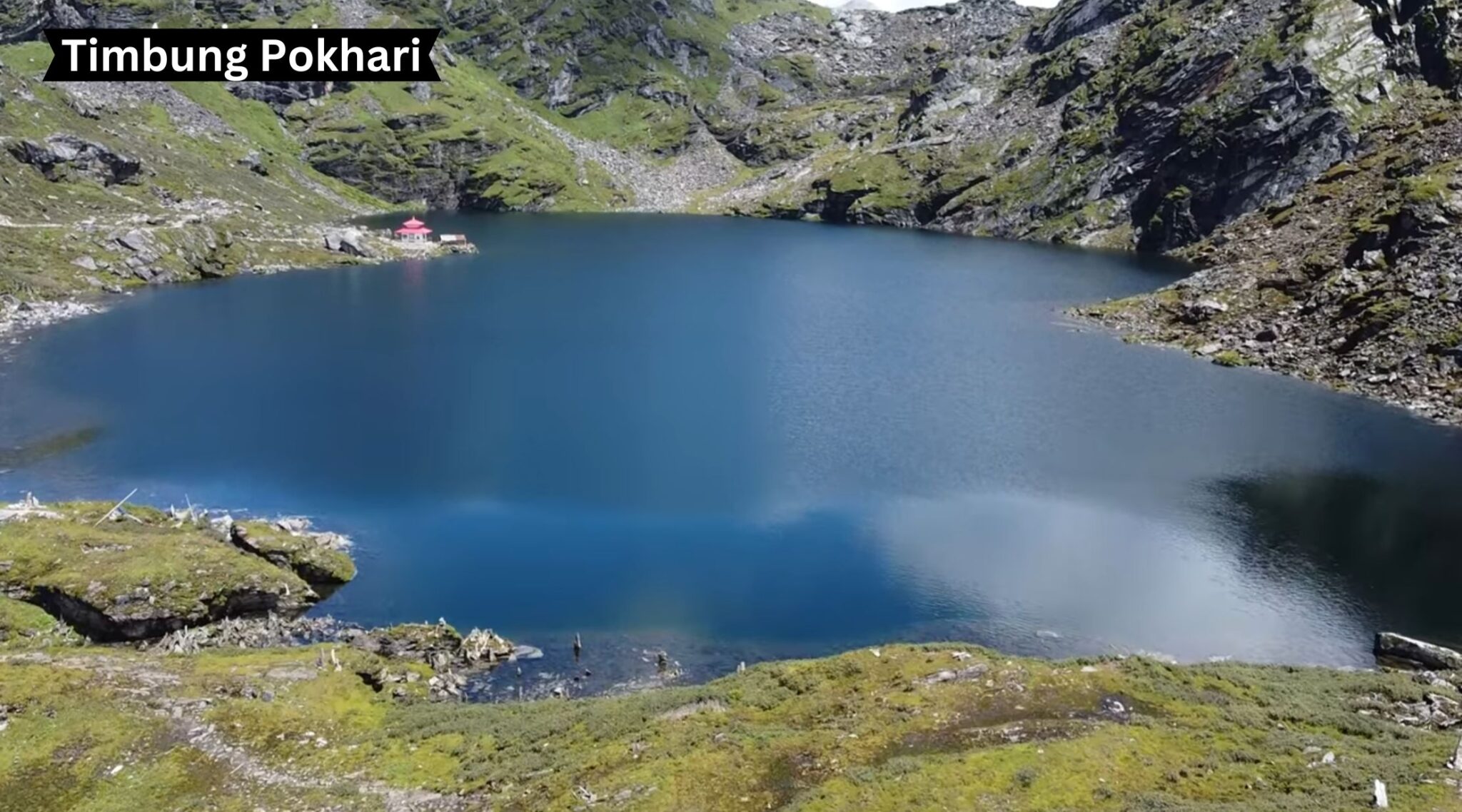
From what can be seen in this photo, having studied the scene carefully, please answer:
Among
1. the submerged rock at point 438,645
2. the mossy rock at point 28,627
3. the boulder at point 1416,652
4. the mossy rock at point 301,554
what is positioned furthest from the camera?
the mossy rock at point 301,554

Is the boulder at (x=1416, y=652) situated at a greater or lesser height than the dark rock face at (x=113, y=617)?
greater

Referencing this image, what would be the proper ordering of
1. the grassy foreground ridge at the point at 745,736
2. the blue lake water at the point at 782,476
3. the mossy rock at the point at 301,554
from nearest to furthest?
1. the grassy foreground ridge at the point at 745,736
2. the blue lake water at the point at 782,476
3. the mossy rock at the point at 301,554

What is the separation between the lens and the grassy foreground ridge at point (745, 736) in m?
33.8

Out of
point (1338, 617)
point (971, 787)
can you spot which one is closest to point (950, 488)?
point (1338, 617)

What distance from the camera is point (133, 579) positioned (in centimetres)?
5725

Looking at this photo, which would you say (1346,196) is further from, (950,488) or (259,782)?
(259,782)

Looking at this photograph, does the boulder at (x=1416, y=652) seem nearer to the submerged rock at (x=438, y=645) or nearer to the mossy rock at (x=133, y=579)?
the submerged rock at (x=438, y=645)

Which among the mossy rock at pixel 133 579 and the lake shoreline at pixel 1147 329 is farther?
the lake shoreline at pixel 1147 329

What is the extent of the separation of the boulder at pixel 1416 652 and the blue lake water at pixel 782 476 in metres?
1.57

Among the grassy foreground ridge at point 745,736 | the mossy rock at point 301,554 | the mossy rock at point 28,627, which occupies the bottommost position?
the mossy rock at point 28,627

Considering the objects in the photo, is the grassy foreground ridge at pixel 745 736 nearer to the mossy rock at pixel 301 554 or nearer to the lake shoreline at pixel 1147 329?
the mossy rock at pixel 301 554

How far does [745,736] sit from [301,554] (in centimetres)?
3725

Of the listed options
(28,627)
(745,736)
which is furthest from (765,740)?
(28,627)

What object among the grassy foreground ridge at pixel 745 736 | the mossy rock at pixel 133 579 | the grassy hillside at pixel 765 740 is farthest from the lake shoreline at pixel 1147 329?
the mossy rock at pixel 133 579
